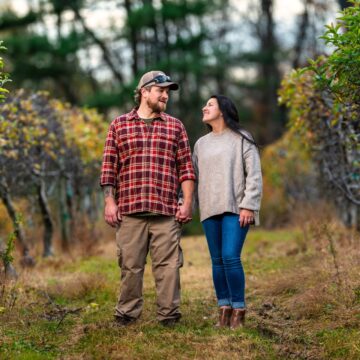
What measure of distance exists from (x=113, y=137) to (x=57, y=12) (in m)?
20.0

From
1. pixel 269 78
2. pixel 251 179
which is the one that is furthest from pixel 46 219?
pixel 269 78

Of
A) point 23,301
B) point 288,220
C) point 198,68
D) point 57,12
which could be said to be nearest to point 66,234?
point 23,301

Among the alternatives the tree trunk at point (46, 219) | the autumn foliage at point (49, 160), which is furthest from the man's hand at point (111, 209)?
the tree trunk at point (46, 219)

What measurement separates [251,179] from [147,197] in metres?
0.86

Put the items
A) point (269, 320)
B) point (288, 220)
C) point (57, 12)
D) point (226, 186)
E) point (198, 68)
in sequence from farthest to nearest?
point (57, 12), point (198, 68), point (288, 220), point (269, 320), point (226, 186)

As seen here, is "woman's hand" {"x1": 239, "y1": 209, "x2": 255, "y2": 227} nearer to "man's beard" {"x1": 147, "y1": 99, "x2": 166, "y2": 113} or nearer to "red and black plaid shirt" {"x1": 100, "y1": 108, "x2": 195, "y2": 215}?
"red and black plaid shirt" {"x1": 100, "y1": 108, "x2": 195, "y2": 215}

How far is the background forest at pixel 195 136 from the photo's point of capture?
6168mm

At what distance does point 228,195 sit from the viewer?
5520 millimetres

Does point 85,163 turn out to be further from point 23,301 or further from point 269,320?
point 269,320

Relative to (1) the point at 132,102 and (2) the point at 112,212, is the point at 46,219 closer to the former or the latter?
(2) the point at 112,212

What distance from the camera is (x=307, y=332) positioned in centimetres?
556


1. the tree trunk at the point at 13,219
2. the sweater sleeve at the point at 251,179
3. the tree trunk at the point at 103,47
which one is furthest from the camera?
the tree trunk at the point at 103,47

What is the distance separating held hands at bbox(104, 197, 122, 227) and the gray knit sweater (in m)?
0.71

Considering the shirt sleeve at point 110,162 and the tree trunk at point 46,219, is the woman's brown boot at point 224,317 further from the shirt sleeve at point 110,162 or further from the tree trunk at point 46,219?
the tree trunk at point 46,219
